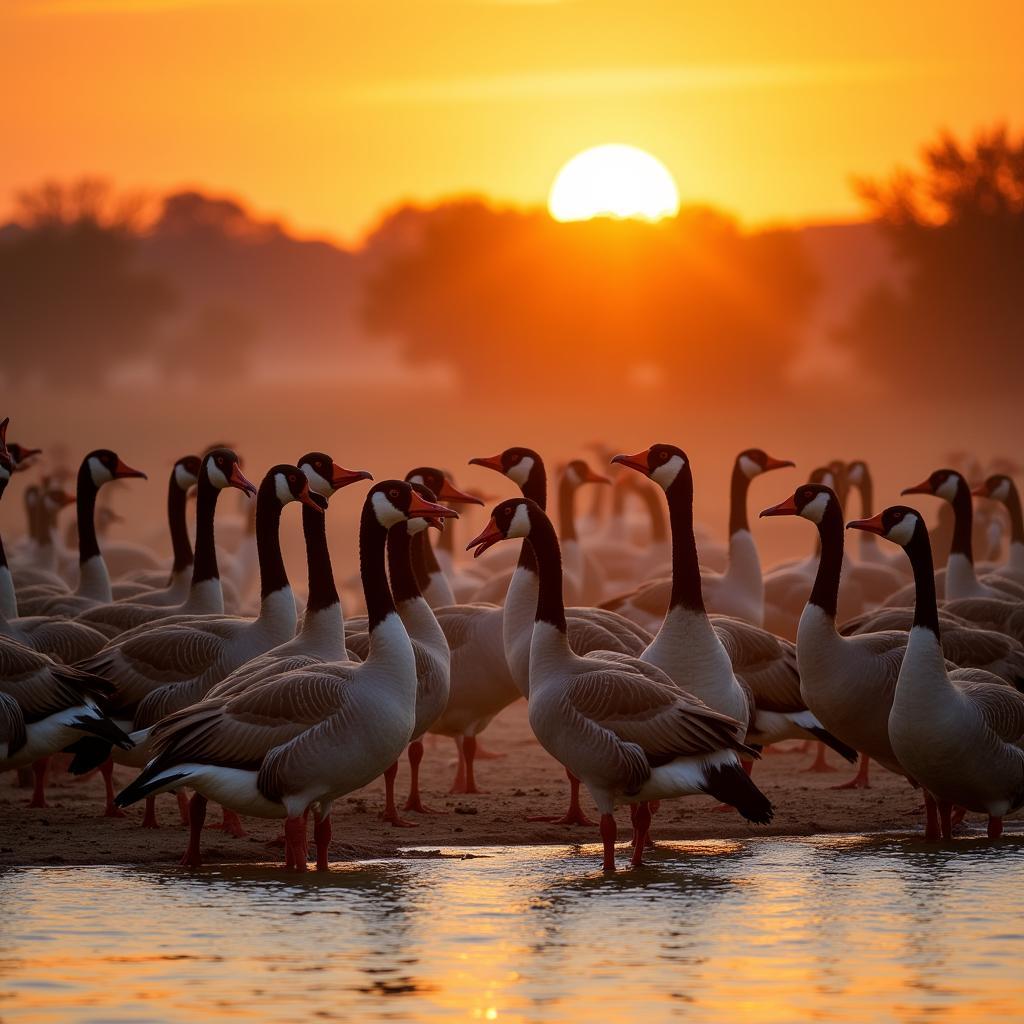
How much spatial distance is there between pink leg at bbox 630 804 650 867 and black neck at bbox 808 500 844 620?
1.99 meters

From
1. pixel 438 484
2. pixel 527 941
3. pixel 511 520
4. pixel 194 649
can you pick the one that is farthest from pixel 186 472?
pixel 527 941

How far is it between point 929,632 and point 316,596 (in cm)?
364

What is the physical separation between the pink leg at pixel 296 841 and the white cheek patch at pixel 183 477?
605 cm

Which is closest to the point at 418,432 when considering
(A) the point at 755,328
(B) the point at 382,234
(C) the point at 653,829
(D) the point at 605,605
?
(A) the point at 755,328

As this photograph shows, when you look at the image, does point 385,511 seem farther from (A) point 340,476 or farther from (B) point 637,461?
(B) point 637,461

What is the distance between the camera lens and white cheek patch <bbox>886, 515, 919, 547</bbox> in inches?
519

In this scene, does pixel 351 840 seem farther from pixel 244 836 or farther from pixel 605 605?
pixel 605 605

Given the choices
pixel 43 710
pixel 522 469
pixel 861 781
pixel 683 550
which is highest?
pixel 522 469

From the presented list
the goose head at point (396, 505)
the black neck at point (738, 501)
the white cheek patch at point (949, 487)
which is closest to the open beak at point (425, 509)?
the goose head at point (396, 505)

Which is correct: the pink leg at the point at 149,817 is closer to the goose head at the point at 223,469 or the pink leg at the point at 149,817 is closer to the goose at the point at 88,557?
the goose head at the point at 223,469

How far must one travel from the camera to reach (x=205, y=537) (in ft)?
50.1

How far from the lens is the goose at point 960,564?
685 inches

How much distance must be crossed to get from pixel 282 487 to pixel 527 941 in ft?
14.8

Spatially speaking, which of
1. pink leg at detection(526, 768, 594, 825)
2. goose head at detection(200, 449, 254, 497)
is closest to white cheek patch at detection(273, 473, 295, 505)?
goose head at detection(200, 449, 254, 497)
